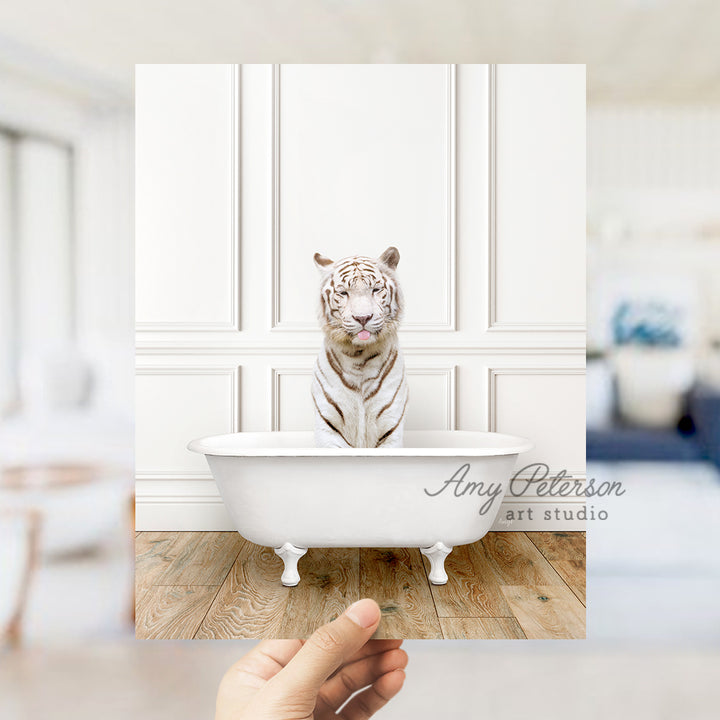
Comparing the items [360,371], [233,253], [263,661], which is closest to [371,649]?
[263,661]

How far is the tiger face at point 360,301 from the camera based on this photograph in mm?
2027

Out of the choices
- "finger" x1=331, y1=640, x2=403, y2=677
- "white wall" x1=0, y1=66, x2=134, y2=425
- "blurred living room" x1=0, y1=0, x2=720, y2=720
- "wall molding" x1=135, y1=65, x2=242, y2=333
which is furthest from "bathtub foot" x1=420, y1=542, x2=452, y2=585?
"white wall" x1=0, y1=66, x2=134, y2=425

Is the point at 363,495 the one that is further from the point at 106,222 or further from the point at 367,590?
the point at 106,222

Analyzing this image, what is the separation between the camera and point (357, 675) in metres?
0.88

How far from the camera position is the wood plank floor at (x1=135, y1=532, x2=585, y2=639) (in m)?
1.64

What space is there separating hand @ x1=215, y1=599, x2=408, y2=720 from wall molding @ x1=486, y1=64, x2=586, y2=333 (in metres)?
1.90

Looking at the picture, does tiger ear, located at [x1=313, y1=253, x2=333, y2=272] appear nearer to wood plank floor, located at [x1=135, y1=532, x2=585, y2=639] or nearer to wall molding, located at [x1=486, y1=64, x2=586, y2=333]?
wall molding, located at [x1=486, y1=64, x2=586, y2=333]

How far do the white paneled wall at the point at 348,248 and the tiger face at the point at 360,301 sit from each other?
48 cm

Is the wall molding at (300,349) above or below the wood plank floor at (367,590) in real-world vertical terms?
above

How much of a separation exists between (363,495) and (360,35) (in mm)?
1533

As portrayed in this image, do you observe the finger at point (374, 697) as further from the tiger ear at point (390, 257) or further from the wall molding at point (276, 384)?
the wall molding at point (276, 384)

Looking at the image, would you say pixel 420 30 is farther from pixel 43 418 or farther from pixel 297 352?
pixel 297 352

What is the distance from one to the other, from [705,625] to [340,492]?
1191mm

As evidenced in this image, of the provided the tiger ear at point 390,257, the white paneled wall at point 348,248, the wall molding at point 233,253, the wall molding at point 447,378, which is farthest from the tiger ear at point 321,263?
the wall molding at point 447,378
